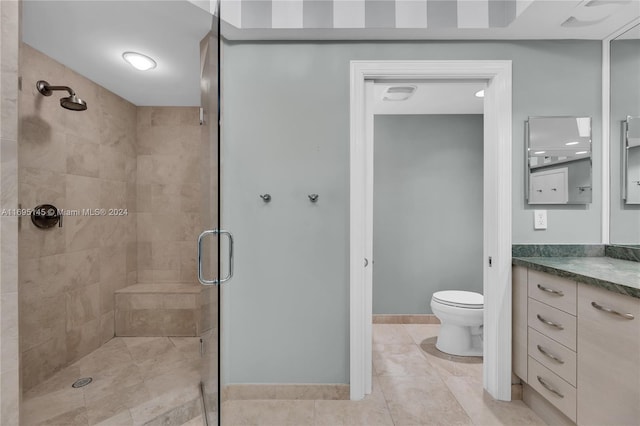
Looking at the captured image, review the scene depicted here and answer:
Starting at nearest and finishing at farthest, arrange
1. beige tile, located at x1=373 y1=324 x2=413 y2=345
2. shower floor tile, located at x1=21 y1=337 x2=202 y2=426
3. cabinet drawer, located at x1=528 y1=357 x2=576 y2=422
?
cabinet drawer, located at x1=528 y1=357 x2=576 y2=422
shower floor tile, located at x1=21 y1=337 x2=202 y2=426
beige tile, located at x1=373 y1=324 x2=413 y2=345

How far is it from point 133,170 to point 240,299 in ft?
5.24

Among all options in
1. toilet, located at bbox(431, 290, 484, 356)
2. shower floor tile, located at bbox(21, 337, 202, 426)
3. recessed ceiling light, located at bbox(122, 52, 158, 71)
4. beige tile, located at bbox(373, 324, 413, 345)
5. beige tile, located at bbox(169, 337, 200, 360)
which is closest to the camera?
shower floor tile, located at bbox(21, 337, 202, 426)

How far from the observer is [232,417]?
5.64 feet

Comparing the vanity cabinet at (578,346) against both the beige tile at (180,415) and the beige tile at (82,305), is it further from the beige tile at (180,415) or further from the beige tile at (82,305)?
the beige tile at (82,305)

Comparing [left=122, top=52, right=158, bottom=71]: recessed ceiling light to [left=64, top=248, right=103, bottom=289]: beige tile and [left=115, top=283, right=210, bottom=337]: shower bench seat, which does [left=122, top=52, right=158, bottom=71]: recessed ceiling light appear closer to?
[left=64, top=248, right=103, bottom=289]: beige tile

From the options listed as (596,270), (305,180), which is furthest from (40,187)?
(596,270)

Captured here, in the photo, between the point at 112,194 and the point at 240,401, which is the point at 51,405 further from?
the point at 112,194

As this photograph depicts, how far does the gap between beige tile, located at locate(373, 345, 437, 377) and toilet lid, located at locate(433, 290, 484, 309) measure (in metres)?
0.48

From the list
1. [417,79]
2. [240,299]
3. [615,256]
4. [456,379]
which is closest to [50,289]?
[240,299]

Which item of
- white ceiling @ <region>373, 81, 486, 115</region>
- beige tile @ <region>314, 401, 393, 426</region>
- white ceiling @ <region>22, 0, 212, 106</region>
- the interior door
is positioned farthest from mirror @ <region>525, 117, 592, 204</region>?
white ceiling @ <region>22, 0, 212, 106</region>

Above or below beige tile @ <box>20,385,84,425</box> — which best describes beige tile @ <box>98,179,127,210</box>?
above

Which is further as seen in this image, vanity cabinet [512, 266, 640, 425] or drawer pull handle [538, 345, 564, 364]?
drawer pull handle [538, 345, 564, 364]

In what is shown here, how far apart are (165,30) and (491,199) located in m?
2.13

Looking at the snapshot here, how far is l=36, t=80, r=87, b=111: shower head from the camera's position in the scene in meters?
1.53
